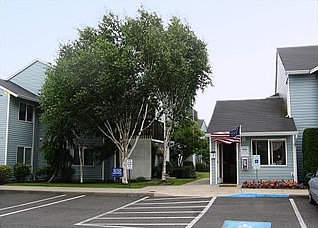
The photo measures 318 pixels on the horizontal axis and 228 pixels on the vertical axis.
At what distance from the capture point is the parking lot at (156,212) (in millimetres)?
11008

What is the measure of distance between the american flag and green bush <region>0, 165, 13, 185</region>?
1254 cm

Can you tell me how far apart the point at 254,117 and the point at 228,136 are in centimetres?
272

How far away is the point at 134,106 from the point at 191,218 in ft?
41.4

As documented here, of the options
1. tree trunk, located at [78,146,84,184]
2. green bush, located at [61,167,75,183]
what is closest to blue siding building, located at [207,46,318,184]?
tree trunk, located at [78,146,84,184]

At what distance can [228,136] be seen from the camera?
68.2ft

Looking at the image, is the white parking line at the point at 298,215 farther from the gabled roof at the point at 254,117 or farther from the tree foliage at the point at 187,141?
the tree foliage at the point at 187,141

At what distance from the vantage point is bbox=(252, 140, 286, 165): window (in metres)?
20.9

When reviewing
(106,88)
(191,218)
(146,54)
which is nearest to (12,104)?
(106,88)

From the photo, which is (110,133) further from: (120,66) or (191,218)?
(191,218)

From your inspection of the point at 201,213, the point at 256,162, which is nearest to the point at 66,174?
the point at 256,162

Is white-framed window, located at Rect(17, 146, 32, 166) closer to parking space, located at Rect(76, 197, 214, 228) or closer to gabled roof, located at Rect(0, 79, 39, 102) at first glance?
gabled roof, located at Rect(0, 79, 39, 102)

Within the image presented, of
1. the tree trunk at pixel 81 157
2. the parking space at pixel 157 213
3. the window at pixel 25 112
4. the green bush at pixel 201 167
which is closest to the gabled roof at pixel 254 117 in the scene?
the parking space at pixel 157 213

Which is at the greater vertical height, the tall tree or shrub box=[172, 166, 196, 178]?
the tall tree

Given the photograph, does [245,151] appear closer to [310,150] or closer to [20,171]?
[310,150]
